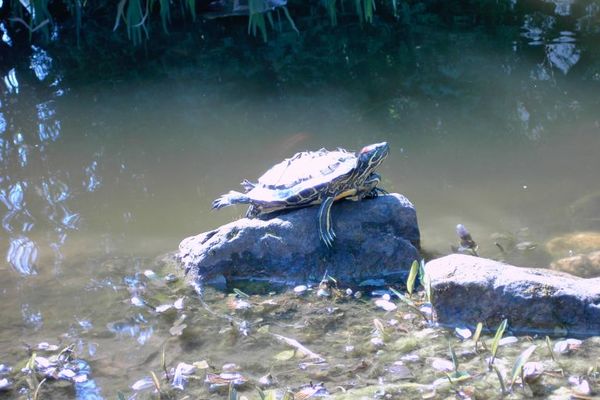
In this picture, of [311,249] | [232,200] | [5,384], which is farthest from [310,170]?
[5,384]

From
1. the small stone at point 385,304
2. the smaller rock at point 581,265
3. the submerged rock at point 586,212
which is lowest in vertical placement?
the submerged rock at point 586,212

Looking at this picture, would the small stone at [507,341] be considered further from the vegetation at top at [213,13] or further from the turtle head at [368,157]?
the vegetation at top at [213,13]

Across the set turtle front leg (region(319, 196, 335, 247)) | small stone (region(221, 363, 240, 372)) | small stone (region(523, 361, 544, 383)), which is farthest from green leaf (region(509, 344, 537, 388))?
turtle front leg (region(319, 196, 335, 247))

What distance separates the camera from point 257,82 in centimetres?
851

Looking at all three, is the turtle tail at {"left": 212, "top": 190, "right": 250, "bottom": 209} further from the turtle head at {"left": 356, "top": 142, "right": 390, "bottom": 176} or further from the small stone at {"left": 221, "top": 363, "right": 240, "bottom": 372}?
the small stone at {"left": 221, "top": 363, "right": 240, "bottom": 372}

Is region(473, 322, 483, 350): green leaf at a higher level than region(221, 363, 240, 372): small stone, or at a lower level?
higher

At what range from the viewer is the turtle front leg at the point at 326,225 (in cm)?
379

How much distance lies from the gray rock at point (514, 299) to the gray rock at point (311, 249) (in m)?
0.64

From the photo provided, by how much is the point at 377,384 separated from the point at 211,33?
10245 millimetres

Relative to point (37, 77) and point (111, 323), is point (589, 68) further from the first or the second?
point (37, 77)

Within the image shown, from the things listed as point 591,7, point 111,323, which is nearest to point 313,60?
point 591,7

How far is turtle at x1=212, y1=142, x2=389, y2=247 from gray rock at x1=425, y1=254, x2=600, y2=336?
32.4 inches

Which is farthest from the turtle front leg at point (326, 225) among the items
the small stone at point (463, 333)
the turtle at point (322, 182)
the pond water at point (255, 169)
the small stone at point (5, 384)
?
the small stone at point (5, 384)

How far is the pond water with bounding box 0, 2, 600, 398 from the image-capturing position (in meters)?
3.26
